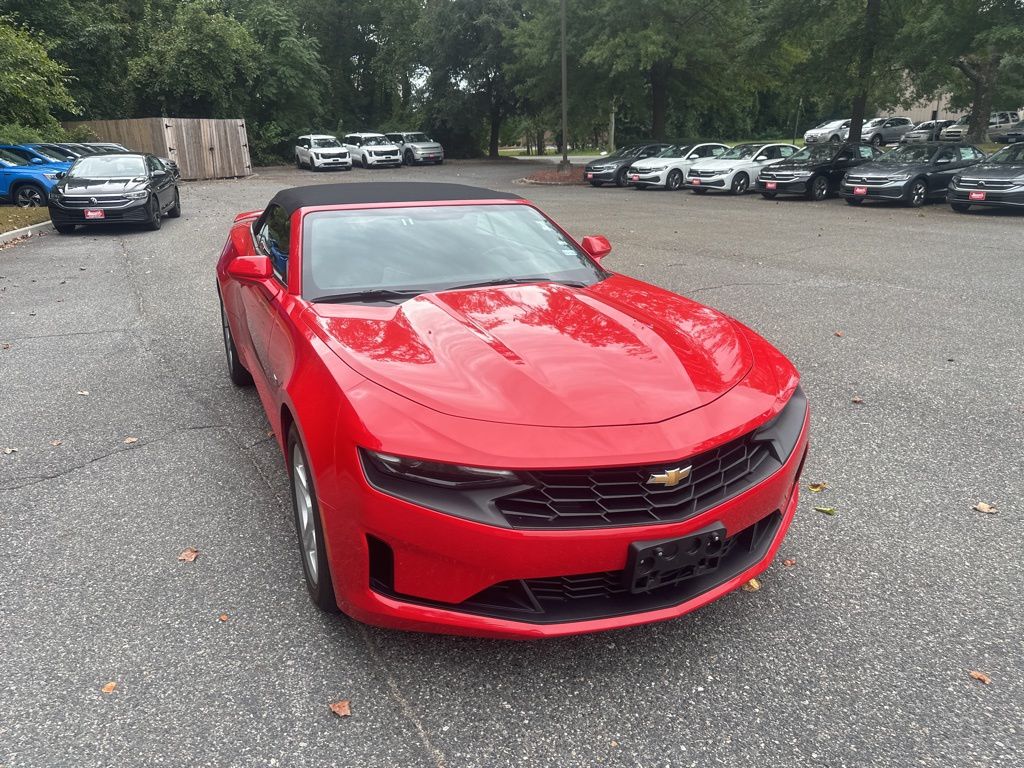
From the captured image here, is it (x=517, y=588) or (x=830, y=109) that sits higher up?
(x=830, y=109)

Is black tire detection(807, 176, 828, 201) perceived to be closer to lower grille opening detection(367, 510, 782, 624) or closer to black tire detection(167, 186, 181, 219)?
black tire detection(167, 186, 181, 219)

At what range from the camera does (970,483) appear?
3869 mm

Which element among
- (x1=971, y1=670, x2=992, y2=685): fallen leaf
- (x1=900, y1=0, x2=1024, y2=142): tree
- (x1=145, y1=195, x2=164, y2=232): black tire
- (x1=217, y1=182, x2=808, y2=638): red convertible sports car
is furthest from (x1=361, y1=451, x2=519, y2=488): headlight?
(x1=900, y1=0, x2=1024, y2=142): tree

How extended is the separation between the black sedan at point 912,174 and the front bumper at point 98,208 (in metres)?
15.8

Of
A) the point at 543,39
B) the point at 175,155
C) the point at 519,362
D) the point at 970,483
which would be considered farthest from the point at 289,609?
the point at 175,155

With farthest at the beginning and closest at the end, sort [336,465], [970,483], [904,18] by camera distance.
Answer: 1. [904,18]
2. [970,483]
3. [336,465]

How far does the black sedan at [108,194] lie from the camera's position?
538 inches

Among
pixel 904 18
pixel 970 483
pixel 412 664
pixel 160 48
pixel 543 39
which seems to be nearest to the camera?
pixel 412 664

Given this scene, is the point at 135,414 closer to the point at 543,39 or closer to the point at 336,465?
the point at 336,465

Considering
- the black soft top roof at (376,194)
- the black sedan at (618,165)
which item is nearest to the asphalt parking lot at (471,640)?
the black soft top roof at (376,194)

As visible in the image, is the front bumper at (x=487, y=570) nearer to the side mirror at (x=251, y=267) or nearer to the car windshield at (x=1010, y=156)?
the side mirror at (x=251, y=267)

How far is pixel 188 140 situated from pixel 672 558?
3369 centimetres

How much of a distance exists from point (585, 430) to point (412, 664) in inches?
41.1

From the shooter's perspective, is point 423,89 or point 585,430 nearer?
point 585,430
